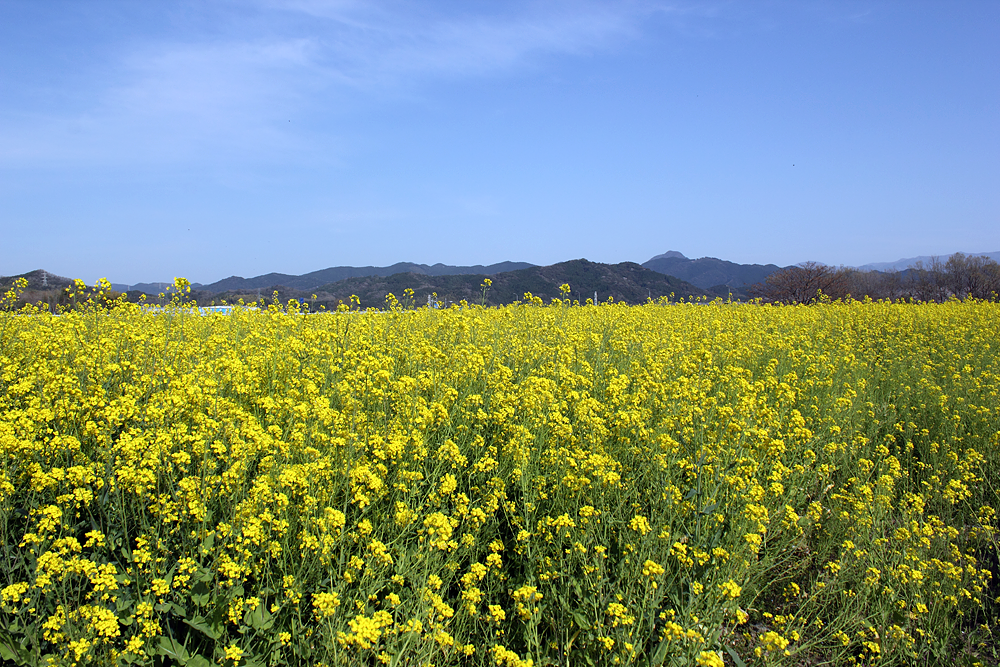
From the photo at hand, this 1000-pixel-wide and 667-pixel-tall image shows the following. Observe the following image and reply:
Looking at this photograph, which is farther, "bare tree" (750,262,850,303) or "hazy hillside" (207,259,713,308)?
"hazy hillside" (207,259,713,308)

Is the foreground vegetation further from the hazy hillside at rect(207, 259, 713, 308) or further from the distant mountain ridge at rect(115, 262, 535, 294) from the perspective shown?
the distant mountain ridge at rect(115, 262, 535, 294)

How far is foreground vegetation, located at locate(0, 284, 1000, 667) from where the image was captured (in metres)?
2.34

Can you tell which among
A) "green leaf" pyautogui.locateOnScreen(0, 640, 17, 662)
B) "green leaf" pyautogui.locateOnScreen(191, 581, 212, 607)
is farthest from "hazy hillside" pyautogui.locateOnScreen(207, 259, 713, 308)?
"green leaf" pyautogui.locateOnScreen(0, 640, 17, 662)

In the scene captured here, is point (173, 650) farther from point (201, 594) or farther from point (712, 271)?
point (712, 271)

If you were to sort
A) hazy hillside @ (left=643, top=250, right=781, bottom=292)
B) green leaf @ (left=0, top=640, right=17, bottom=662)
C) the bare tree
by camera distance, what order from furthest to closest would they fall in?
hazy hillside @ (left=643, top=250, right=781, bottom=292) < the bare tree < green leaf @ (left=0, top=640, right=17, bottom=662)

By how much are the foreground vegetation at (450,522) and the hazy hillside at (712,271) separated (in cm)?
11290

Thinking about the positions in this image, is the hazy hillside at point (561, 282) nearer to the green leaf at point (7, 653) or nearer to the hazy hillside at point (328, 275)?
the hazy hillside at point (328, 275)

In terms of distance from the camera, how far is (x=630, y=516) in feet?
10.4

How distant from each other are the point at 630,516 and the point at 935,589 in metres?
1.88

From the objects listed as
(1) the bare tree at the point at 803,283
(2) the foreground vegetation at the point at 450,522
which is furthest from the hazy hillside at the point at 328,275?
(2) the foreground vegetation at the point at 450,522

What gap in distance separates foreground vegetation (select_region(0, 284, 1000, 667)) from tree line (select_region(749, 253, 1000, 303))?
29.4 m

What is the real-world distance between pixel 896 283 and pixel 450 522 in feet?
172

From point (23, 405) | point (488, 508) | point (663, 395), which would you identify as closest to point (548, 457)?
point (488, 508)

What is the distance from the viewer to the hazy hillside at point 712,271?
11708 centimetres
